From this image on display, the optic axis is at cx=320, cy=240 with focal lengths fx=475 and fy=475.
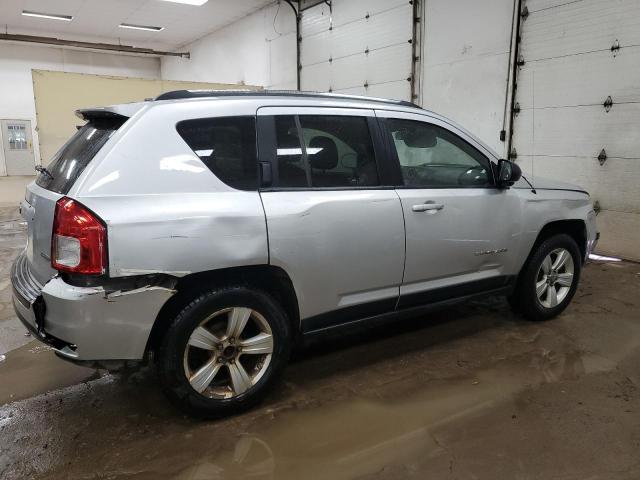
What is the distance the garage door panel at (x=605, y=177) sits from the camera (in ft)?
18.2

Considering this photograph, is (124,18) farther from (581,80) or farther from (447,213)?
(447,213)

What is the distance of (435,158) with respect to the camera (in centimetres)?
328

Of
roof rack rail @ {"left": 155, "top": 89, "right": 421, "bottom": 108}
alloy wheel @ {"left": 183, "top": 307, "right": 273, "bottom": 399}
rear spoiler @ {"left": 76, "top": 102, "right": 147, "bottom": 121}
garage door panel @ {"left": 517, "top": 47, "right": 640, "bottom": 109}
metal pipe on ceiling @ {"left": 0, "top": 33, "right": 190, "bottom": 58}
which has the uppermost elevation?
metal pipe on ceiling @ {"left": 0, "top": 33, "right": 190, "bottom": 58}

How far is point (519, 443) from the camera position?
2.28 metres

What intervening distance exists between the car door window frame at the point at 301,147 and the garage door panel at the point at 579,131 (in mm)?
4144

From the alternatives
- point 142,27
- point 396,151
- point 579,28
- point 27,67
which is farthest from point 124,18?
point 396,151

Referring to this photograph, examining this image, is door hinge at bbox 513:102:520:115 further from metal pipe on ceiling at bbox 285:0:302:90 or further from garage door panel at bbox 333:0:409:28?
metal pipe on ceiling at bbox 285:0:302:90

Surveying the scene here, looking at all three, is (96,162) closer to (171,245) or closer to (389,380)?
(171,245)

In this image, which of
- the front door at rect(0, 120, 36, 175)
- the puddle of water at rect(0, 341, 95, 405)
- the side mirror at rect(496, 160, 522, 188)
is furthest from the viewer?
the front door at rect(0, 120, 36, 175)

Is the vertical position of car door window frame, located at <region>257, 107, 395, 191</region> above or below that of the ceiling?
below

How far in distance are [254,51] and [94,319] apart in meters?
11.4

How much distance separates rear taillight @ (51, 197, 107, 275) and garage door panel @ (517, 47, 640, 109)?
5817mm

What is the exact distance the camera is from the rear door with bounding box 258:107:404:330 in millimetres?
2443

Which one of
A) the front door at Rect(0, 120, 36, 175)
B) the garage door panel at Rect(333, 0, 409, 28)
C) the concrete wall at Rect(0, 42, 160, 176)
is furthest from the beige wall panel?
the concrete wall at Rect(0, 42, 160, 176)
